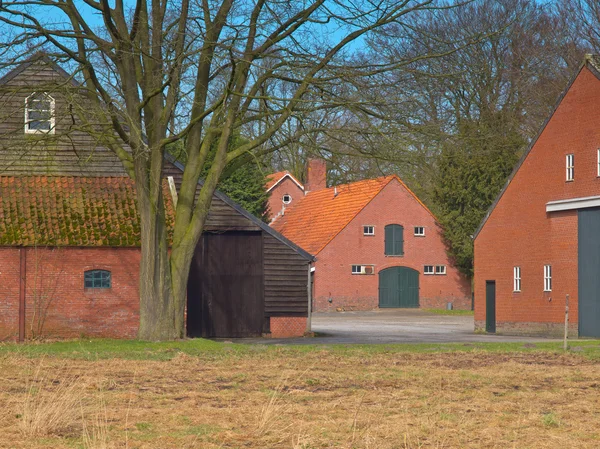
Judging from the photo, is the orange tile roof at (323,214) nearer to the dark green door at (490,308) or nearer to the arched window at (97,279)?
the dark green door at (490,308)

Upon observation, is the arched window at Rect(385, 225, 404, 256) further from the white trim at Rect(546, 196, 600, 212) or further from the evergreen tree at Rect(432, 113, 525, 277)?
the white trim at Rect(546, 196, 600, 212)

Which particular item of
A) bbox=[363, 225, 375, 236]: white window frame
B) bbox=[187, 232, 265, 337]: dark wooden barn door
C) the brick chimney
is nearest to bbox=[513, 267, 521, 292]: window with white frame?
bbox=[187, 232, 265, 337]: dark wooden barn door

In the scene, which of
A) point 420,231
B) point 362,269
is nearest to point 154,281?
point 362,269

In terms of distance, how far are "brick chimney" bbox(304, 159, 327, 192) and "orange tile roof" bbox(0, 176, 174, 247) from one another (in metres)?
33.8

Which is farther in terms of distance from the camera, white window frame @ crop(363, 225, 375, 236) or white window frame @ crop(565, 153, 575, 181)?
white window frame @ crop(363, 225, 375, 236)

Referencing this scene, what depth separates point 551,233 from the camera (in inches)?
1379

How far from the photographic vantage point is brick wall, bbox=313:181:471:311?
5656 centimetres

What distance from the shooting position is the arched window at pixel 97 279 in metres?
29.5

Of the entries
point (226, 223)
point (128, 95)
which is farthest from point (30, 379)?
point (226, 223)

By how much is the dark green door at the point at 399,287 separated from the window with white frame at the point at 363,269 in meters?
0.59

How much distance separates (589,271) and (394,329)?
8.48m

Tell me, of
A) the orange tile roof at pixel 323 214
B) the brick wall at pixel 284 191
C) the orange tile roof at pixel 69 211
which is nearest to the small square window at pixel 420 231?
the orange tile roof at pixel 323 214

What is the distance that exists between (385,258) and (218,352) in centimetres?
3665

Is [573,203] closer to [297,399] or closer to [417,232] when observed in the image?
[297,399]
